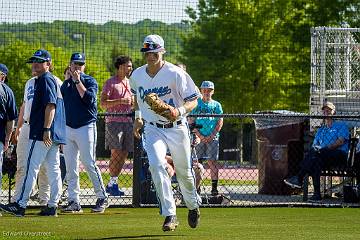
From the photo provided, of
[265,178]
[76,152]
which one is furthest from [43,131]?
[265,178]

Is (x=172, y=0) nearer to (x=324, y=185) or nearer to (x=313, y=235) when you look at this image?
(x=324, y=185)

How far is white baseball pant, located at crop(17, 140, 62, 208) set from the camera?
12.2 metres

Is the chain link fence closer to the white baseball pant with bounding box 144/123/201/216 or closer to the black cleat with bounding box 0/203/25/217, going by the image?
the black cleat with bounding box 0/203/25/217

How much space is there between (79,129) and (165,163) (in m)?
2.73

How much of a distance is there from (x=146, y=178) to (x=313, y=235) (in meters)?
4.40

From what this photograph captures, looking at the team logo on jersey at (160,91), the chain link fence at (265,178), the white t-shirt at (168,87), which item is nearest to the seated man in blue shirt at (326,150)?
the chain link fence at (265,178)

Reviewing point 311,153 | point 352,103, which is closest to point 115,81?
point 311,153

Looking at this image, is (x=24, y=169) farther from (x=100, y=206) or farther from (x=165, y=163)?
(x=165, y=163)

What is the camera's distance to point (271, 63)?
32750mm

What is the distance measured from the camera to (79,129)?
13.1m

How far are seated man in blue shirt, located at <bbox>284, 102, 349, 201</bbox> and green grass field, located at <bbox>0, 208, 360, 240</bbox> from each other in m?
1.30

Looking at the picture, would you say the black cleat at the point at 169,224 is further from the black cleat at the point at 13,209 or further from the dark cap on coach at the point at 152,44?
the black cleat at the point at 13,209

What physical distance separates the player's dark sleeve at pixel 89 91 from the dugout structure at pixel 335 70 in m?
5.22

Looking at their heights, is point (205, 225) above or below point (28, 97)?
below
